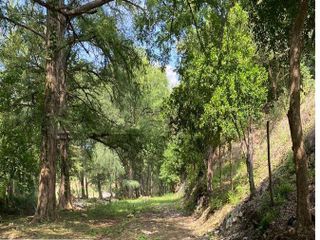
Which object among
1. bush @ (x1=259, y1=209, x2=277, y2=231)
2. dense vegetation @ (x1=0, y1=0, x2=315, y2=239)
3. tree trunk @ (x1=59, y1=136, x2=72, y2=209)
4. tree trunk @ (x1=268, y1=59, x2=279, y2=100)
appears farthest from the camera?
tree trunk @ (x1=59, y1=136, x2=72, y2=209)

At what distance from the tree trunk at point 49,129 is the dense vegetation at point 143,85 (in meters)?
0.04

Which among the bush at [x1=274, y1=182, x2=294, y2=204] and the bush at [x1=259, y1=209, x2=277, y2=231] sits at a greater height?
the bush at [x1=274, y1=182, x2=294, y2=204]

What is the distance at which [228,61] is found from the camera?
46.4ft

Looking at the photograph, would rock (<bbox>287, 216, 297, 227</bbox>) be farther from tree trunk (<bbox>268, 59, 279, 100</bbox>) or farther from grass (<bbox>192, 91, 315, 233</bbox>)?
tree trunk (<bbox>268, 59, 279, 100</bbox>)

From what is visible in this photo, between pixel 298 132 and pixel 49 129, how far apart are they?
42.5 ft

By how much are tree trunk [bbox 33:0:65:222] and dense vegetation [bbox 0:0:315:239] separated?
43 millimetres

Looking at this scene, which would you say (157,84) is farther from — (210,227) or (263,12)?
(263,12)

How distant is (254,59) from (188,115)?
6.00 meters

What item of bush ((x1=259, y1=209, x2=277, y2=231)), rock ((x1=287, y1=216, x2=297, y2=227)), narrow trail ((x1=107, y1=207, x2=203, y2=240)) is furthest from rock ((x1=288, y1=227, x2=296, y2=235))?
narrow trail ((x1=107, y1=207, x2=203, y2=240))

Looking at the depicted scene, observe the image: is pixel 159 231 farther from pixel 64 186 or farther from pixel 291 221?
pixel 64 186

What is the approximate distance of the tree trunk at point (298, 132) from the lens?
7.22 meters

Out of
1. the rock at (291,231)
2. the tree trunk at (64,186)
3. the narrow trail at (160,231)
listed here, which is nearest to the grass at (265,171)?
the narrow trail at (160,231)

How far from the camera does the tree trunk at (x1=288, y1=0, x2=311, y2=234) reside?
722 centimetres
